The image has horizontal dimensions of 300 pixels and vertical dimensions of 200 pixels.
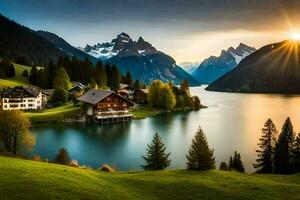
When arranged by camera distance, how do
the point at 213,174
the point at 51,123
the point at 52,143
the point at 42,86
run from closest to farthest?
1. the point at 213,174
2. the point at 52,143
3. the point at 51,123
4. the point at 42,86


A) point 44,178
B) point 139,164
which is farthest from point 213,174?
point 139,164

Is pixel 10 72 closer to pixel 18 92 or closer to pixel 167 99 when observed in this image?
pixel 18 92

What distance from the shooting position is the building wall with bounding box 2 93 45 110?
332 feet

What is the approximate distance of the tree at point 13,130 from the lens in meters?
47.3

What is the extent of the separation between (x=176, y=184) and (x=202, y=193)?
9.62 feet

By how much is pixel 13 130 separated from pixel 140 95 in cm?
9449

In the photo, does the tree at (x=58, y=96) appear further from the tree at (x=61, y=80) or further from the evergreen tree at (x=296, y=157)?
the evergreen tree at (x=296, y=157)

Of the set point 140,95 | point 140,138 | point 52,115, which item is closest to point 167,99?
point 140,95

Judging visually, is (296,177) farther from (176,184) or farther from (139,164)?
(139,164)

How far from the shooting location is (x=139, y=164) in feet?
173

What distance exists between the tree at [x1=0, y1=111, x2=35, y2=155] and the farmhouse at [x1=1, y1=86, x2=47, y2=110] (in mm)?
56397

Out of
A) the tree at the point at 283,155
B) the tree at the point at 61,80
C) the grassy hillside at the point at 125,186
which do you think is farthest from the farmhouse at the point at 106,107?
the grassy hillside at the point at 125,186

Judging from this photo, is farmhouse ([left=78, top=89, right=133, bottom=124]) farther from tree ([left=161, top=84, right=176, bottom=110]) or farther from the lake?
tree ([left=161, top=84, right=176, bottom=110])

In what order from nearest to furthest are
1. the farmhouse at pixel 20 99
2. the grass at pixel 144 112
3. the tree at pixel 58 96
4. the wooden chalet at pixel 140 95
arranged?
the farmhouse at pixel 20 99 → the grass at pixel 144 112 → the tree at pixel 58 96 → the wooden chalet at pixel 140 95
